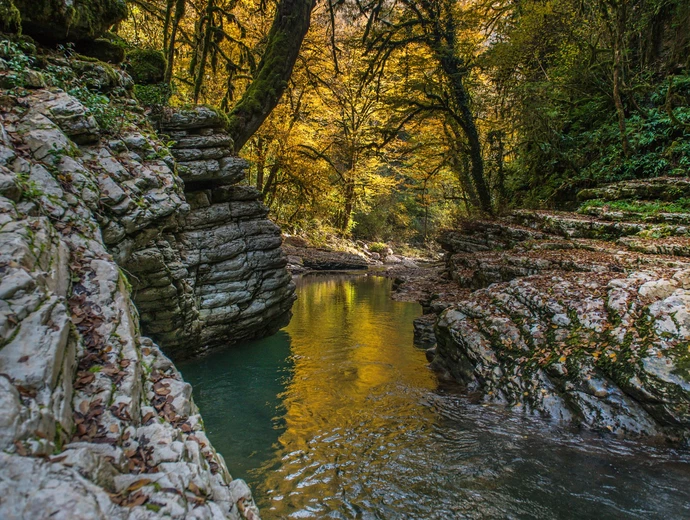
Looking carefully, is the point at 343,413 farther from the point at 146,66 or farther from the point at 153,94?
the point at 146,66

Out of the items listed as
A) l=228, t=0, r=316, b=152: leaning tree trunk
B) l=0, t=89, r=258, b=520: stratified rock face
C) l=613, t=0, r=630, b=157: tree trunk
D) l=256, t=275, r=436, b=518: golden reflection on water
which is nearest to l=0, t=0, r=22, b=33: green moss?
l=0, t=89, r=258, b=520: stratified rock face

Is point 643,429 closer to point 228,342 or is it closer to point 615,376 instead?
point 615,376

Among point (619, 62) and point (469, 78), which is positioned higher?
point (469, 78)

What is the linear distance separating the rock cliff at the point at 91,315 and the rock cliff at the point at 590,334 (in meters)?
4.54

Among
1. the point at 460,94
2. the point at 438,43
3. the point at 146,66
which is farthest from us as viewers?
the point at 460,94

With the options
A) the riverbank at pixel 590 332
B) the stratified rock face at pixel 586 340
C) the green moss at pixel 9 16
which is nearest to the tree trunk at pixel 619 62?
the riverbank at pixel 590 332

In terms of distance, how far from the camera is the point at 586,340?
19.0 feet

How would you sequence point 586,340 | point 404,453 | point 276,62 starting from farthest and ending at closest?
point 276,62, point 586,340, point 404,453

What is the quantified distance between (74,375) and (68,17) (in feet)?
19.7

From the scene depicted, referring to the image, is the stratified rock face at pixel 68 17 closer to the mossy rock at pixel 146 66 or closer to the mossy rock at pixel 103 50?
Answer: the mossy rock at pixel 103 50

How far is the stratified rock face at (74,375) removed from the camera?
74.6 inches

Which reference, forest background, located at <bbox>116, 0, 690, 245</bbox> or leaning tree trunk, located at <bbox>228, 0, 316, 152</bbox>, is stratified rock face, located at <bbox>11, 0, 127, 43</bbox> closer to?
forest background, located at <bbox>116, 0, 690, 245</bbox>

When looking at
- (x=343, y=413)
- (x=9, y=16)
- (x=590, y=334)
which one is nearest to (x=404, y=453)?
(x=343, y=413)

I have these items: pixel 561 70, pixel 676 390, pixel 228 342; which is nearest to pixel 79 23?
pixel 228 342
